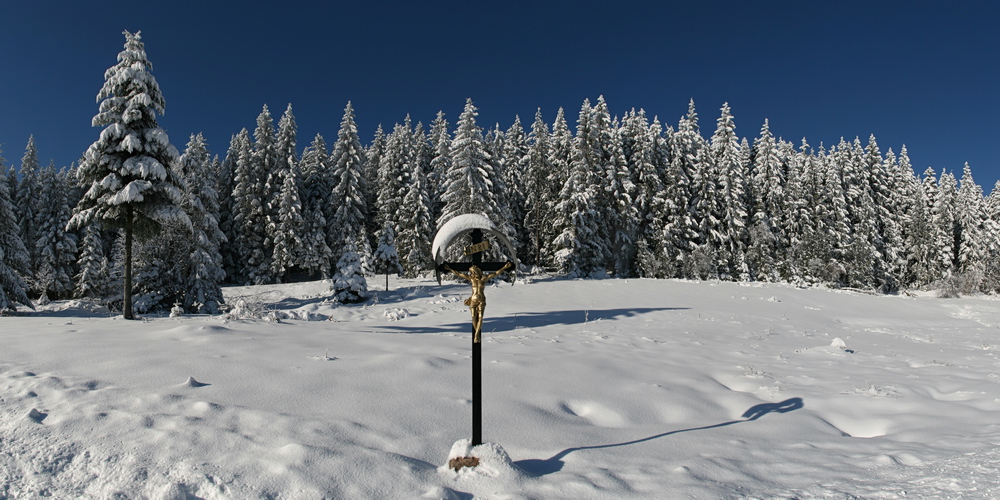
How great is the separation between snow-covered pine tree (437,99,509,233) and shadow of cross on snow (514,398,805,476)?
88.1ft

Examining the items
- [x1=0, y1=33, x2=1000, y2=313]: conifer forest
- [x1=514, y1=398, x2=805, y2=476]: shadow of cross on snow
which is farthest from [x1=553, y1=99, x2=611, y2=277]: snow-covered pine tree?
[x1=514, y1=398, x2=805, y2=476]: shadow of cross on snow

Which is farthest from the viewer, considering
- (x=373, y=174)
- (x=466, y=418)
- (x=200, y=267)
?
(x=373, y=174)

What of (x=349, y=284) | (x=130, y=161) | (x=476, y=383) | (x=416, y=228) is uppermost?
(x=130, y=161)

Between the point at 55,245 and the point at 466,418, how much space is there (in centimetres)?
5138

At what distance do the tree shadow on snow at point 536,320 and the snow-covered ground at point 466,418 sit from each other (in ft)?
11.8

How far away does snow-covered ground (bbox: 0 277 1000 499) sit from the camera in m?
3.66

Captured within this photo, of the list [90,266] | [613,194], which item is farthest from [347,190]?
[613,194]

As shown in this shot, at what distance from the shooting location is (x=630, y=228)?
42469 millimetres

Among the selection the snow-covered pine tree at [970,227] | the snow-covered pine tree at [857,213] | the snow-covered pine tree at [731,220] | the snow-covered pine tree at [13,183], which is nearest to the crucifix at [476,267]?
the snow-covered pine tree at [731,220]

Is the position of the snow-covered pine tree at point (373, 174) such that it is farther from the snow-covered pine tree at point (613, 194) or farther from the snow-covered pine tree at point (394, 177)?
the snow-covered pine tree at point (613, 194)

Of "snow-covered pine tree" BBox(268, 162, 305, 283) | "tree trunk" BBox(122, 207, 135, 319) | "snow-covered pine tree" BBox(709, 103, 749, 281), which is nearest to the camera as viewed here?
"tree trunk" BBox(122, 207, 135, 319)

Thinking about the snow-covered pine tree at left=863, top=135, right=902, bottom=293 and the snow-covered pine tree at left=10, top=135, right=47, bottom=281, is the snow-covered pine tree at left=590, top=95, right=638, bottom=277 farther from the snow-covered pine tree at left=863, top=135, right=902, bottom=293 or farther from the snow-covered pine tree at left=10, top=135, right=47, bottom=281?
the snow-covered pine tree at left=10, top=135, right=47, bottom=281

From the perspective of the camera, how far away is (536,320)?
56.9 ft

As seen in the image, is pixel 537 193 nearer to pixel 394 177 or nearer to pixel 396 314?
pixel 394 177
